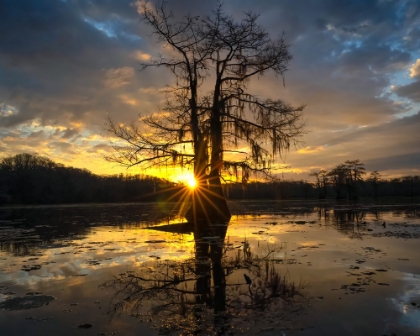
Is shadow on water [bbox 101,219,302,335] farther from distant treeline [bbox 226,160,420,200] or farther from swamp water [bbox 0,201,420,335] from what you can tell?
distant treeline [bbox 226,160,420,200]

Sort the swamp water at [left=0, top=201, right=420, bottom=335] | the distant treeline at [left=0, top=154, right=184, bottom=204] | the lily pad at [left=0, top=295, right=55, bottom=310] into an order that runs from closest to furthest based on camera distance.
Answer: the swamp water at [left=0, top=201, right=420, bottom=335]
the lily pad at [left=0, top=295, right=55, bottom=310]
the distant treeline at [left=0, top=154, right=184, bottom=204]

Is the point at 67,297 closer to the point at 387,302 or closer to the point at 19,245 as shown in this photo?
the point at 387,302

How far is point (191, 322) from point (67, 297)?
89.0 inches

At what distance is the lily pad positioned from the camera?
16.0 feet

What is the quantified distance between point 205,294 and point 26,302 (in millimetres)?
2567

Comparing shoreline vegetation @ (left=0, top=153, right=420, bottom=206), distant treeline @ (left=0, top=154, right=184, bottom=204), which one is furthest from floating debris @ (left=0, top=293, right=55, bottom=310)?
distant treeline @ (left=0, top=154, right=184, bottom=204)

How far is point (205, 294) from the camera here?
5.18 metres

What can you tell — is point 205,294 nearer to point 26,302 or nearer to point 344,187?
point 26,302

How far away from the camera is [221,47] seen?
1944cm

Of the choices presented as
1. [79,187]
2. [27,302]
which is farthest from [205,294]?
[79,187]

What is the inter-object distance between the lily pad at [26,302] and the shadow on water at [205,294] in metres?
0.91

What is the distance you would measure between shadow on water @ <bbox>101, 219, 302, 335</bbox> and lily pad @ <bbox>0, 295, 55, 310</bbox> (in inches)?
36.0

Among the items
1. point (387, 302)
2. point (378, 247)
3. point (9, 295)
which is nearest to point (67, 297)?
point (9, 295)

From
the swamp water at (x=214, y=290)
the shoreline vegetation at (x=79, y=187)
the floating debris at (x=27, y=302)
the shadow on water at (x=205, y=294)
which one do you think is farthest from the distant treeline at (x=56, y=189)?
the floating debris at (x=27, y=302)
